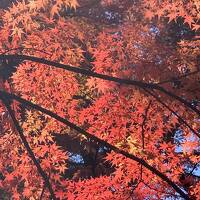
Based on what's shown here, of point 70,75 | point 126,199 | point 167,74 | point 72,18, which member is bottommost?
point 126,199

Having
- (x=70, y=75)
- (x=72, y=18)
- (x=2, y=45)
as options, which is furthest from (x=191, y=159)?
(x=2, y=45)

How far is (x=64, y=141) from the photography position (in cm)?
945

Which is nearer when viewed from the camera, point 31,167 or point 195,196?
point 31,167

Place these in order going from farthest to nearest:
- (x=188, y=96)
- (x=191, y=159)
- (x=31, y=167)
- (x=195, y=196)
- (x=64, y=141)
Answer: (x=64, y=141), (x=191, y=159), (x=195, y=196), (x=31, y=167), (x=188, y=96)

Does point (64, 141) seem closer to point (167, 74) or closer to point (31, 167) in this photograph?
point (31, 167)

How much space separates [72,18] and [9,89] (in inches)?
97.3

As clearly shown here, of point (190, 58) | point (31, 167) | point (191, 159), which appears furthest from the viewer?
point (191, 159)

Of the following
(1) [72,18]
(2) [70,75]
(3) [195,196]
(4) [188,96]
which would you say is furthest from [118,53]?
(3) [195,196]

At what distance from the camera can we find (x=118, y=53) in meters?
7.04

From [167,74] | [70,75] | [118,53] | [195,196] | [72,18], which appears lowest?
[195,196]

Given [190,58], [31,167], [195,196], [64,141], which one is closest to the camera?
[190,58]

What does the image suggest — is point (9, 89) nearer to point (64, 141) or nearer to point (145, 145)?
point (145, 145)

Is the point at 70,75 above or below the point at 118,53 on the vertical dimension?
below

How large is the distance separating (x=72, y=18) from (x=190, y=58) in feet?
9.81
